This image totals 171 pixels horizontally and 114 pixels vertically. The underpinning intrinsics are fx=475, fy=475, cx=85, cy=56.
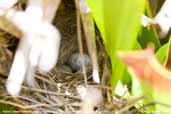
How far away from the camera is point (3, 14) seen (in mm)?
570

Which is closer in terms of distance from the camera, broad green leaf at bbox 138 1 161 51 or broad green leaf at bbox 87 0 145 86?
broad green leaf at bbox 87 0 145 86

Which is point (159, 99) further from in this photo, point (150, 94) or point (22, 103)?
point (22, 103)

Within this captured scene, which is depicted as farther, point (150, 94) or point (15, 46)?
point (15, 46)

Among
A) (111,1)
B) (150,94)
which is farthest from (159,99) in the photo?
(111,1)

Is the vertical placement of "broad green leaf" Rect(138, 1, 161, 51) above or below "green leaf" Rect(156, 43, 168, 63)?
above

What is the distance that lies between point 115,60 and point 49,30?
9 centimetres

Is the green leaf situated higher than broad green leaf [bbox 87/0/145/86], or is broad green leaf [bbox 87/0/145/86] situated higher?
broad green leaf [bbox 87/0/145/86]

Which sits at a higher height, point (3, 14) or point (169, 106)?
point (3, 14)

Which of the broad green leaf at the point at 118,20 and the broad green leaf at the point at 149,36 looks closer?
the broad green leaf at the point at 118,20

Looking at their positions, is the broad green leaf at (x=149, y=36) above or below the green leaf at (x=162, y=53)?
above

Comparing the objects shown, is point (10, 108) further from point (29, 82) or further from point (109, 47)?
point (109, 47)

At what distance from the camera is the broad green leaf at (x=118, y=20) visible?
49 centimetres

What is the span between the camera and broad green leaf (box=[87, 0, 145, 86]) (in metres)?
0.49

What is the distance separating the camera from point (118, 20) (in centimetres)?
51
